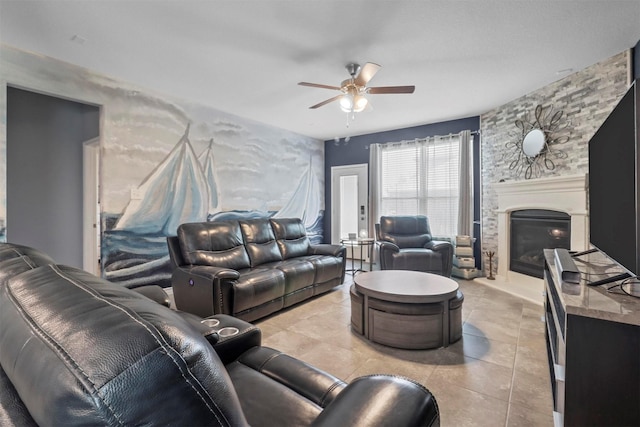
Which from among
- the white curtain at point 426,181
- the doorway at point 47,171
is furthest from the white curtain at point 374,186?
the doorway at point 47,171

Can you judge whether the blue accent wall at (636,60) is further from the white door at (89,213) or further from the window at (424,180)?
the white door at (89,213)

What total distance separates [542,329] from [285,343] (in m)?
2.36

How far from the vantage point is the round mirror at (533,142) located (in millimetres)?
3851

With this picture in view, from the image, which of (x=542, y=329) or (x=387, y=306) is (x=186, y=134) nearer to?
(x=387, y=306)

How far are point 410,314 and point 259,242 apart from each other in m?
2.18

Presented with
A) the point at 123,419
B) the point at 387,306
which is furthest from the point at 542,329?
the point at 123,419

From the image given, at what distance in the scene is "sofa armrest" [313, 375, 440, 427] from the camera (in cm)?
70

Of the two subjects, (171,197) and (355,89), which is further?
(171,197)

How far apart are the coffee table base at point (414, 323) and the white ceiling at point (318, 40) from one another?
2287mm

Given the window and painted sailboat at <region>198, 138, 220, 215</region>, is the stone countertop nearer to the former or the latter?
the window

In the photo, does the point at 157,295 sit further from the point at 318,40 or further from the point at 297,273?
the point at 318,40

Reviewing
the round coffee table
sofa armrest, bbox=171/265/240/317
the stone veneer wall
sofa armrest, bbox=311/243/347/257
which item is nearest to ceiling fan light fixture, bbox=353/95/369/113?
the round coffee table

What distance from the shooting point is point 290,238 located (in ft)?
14.1

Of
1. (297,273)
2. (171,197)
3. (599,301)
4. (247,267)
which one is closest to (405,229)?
(297,273)
